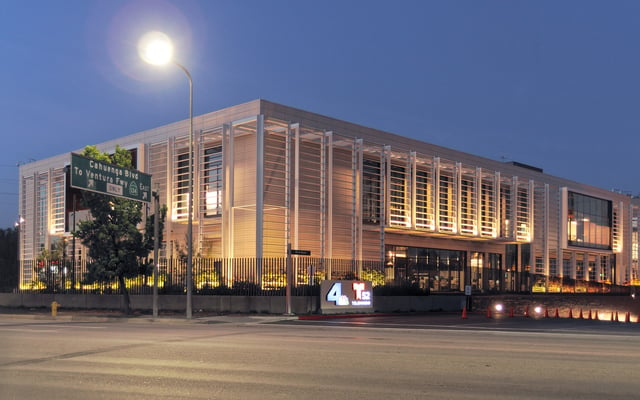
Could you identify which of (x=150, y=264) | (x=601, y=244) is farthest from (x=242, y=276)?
(x=601, y=244)

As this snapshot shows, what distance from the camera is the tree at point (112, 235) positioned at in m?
33.5

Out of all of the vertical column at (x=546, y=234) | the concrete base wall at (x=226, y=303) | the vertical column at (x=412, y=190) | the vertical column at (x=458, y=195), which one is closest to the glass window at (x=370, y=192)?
the vertical column at (x=412, y=190)

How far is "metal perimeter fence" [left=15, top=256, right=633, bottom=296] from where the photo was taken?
3412cm

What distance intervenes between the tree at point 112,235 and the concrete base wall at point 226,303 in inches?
92.2

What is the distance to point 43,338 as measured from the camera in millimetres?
18375

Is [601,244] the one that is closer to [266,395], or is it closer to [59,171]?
[59,171]

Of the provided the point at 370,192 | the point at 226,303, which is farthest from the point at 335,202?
the point at 226,303

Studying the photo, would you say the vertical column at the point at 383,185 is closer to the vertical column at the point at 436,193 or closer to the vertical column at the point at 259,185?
the vertical column at the point at 436,193

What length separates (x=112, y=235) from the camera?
111 feet

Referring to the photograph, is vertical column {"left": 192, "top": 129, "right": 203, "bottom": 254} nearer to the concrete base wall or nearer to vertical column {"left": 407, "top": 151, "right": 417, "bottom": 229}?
the concrete base wall

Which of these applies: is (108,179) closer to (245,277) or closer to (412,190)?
(245,277)

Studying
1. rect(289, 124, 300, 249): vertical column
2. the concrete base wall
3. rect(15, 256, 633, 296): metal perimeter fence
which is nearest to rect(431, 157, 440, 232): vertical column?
rect(15, 256, 633, 296): metal perimeter fence

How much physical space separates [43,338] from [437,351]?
1072cm

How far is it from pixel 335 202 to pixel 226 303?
12.4m
